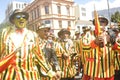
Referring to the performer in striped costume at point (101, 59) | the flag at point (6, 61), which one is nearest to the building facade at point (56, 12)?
the performer in striped costume at point (101, 59)

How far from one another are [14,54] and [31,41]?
Result: 1.09ft

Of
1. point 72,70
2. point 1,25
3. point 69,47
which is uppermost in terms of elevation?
point 1,25

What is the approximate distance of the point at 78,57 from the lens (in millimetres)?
11102

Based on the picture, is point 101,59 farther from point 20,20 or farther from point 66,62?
point 20,20

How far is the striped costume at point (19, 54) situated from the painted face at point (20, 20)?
77 mm

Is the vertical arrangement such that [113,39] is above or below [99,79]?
above

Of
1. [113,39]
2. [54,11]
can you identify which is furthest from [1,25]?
[54,11]

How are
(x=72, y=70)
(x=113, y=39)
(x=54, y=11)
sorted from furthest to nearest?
(x=54, y=11), (x=72, y=70), (x=113, y=39)

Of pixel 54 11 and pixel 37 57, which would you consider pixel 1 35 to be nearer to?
pixel 37 57

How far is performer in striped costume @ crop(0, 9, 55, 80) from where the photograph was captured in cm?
477

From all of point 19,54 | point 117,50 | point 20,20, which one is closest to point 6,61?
point 19,54

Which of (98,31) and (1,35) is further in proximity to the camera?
(98,31)

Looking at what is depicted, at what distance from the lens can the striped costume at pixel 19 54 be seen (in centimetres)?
477

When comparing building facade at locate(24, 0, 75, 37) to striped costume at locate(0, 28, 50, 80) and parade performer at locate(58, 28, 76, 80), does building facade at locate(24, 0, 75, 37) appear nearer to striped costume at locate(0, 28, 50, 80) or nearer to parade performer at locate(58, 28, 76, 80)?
parade performer at locate(58, 28, 76, 80)
